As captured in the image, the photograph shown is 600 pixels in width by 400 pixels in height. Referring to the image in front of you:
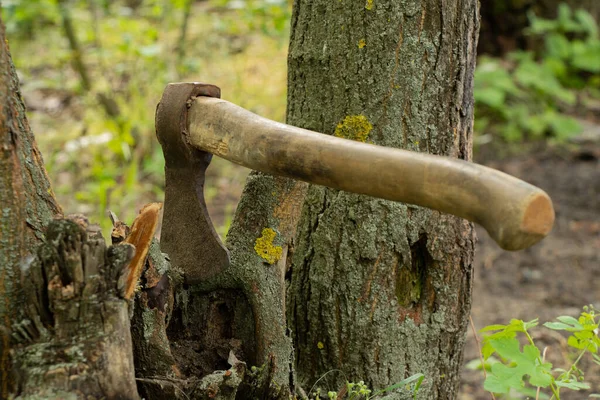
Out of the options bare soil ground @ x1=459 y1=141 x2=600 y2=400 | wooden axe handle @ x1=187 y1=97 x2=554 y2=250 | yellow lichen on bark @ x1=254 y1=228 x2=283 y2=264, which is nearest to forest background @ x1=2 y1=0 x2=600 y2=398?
bare soil ground @ x1=459 y1=141 x2=600 y2=400

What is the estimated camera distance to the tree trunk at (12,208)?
53.2 inches

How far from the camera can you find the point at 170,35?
263 inches

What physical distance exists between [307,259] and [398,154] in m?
0.81

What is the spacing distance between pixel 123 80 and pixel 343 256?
4.47 metres

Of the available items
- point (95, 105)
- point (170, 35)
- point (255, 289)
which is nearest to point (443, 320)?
point (255, 289)

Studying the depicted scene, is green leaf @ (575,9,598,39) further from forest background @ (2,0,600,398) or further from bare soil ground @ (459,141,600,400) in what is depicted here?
bare soil ground @ (459,141,600,400)

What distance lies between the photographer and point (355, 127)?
185 centimetres

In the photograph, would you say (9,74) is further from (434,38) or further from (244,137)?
(434,38)

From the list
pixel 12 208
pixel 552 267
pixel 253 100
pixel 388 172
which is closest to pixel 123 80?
pixel 253 100

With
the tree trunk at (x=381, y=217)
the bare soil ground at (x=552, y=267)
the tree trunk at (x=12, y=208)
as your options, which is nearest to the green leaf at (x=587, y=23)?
the bare soil ground at (x=552, y=267)

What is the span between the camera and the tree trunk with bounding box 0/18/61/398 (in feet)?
4.43

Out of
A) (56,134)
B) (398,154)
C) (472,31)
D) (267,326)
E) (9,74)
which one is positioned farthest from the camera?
(56,134)

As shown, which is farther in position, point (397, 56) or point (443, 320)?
point (443, 320)

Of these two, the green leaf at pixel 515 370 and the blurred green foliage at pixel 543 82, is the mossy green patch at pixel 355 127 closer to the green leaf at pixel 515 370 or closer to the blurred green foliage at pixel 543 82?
the green leaf at pixel 515 370
